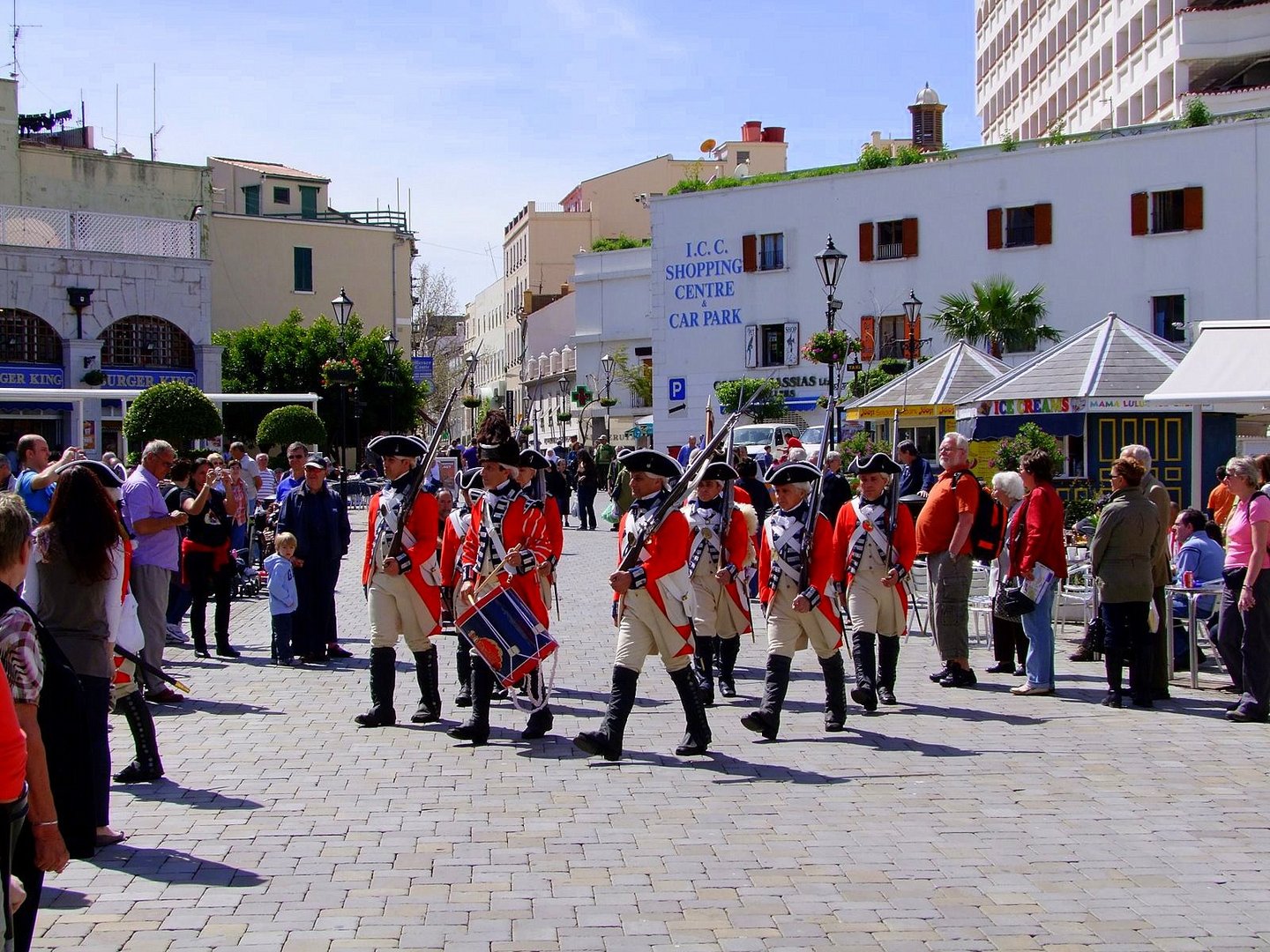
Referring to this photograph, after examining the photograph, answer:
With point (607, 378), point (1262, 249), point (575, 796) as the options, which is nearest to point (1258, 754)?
point (575, 796)

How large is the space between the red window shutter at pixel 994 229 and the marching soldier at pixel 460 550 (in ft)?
112

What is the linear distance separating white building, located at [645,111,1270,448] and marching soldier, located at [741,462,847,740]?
31632 mm

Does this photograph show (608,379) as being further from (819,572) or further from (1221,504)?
(819,572)

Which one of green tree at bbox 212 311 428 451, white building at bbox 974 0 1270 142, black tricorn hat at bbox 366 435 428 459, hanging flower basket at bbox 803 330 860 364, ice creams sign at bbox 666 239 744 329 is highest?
white building at bbox 974 0 1270 142

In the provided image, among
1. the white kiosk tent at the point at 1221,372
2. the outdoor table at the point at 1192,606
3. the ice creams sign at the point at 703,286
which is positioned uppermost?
the ice creams sign at the point at 703,286

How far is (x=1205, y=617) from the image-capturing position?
1082 centimetres

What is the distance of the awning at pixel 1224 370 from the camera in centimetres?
1162

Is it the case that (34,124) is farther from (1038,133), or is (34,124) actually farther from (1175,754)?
(1175,754)

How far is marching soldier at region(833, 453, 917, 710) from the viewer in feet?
31.5

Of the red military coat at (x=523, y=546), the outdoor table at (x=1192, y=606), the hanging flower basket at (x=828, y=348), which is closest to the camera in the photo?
the red military coat at (x=523, y=546)

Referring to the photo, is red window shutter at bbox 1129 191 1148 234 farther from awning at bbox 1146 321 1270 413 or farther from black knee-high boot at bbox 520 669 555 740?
black knee-high boot at bbox 520 669 555 740

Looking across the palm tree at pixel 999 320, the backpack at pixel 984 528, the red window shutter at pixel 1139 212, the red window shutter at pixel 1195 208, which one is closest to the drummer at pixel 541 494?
the backpack at pixel 984 528

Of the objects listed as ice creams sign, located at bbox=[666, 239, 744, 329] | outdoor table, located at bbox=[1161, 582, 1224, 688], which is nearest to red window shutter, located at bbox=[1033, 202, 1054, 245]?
ice creams sign, located at bbox=[666, 239, 744, 329]

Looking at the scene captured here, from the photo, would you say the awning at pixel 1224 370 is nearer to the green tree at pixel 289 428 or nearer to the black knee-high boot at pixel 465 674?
the black knee-high boot at pixel 465 674
